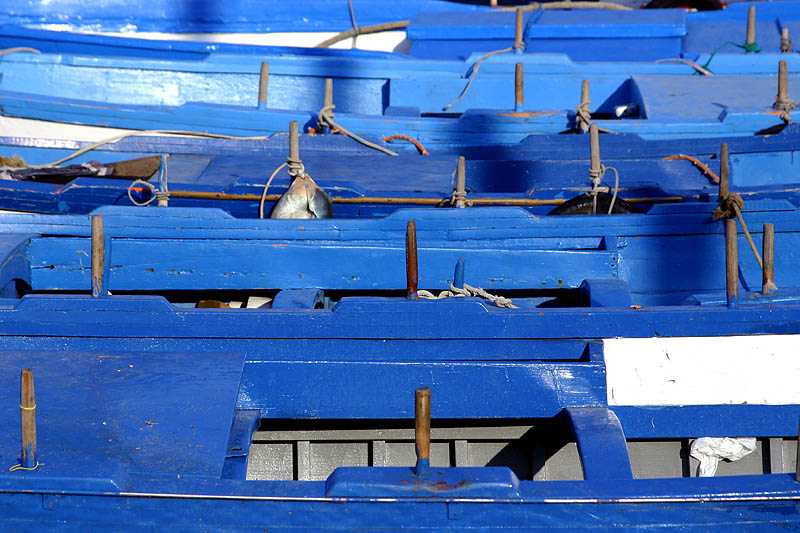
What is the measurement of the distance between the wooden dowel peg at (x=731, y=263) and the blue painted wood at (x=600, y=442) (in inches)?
24.5

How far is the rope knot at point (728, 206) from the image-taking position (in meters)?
Answer: 4.22

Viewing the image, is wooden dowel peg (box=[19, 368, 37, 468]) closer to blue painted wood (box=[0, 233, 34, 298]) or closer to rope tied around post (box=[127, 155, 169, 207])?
blue painted wood (box=[0, 233, 34, 298])

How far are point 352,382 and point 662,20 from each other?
7158mm

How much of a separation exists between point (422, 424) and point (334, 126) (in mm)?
4444

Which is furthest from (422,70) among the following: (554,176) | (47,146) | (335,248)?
(335,248)

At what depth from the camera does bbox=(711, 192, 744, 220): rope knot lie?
4.22 m

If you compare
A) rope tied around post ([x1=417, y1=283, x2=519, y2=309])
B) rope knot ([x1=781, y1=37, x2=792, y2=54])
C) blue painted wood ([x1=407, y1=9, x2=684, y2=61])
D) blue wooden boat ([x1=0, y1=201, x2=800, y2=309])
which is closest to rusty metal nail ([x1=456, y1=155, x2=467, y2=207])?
blue wooden boat ([x1=0, y1=201, x2=800, y2=309])

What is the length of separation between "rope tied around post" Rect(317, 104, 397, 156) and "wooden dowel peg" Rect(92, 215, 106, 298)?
333 cm

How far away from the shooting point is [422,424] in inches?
103

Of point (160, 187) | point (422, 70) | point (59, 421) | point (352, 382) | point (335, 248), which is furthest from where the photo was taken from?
point (422, 70)

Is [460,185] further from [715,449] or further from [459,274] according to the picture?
[715,449]

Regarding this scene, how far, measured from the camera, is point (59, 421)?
120 inches

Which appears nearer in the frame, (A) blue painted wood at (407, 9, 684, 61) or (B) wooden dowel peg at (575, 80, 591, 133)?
(B) wooden dowel peg at (575, 80, 591, 133)

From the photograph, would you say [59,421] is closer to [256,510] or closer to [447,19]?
[256,510]
